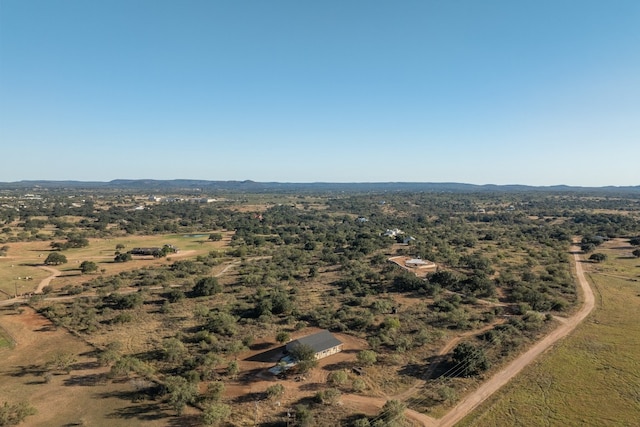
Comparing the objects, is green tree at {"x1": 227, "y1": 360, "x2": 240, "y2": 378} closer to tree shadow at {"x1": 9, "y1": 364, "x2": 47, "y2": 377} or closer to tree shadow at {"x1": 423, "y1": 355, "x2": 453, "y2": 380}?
tree shadow at {"x1": 423, "y1": 355, "x2": 453, "y2": 380}

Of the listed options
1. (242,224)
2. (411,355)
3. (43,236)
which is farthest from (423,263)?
(43,236)

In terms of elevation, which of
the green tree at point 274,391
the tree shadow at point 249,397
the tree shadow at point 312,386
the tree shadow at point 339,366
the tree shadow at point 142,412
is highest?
the green tree at point 274,391

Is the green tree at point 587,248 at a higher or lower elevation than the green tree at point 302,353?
higher

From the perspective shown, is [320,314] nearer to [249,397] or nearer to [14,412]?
[249,397]

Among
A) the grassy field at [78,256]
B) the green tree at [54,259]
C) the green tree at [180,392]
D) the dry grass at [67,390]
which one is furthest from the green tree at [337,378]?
the green tree at [54,259]

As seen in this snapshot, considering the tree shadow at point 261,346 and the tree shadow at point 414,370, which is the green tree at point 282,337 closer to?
the tree shadow at point 261,346

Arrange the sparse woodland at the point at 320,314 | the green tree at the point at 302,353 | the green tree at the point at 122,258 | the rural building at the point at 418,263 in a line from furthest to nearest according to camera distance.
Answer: the green tree at the point at 122,258 < the rural building at the point at 418,263 < the green tree at the point at 302,353 < the sparse woodland at the point at 320,314
